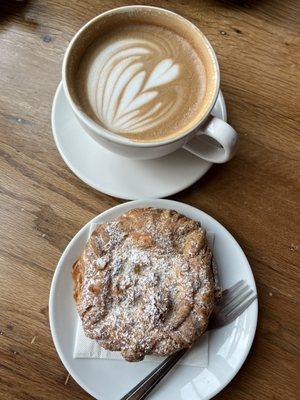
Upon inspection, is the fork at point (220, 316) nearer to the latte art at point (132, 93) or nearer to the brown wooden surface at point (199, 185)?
the brown wooden surface at point (199, 185)

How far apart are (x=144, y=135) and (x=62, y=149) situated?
22cm

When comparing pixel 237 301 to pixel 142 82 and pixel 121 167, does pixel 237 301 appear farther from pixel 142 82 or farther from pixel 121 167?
pixel 142 82

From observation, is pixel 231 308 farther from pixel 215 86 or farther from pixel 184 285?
pixel 215 86

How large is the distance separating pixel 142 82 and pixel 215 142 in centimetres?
21

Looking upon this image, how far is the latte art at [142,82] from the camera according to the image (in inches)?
46.9

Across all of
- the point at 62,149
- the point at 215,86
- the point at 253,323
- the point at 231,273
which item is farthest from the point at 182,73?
the point at 253,323

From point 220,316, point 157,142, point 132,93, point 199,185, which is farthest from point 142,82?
point 220,316

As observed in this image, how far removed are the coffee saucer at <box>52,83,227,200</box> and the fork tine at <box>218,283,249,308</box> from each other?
25 cm

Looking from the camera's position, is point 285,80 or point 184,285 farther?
point 285,80

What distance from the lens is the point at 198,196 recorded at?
132cm

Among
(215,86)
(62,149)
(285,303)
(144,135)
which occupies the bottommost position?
(285,303)

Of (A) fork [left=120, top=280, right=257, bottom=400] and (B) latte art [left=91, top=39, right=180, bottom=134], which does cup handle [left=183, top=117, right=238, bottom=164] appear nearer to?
(B) latte art [left=91, top=39, right=180, bottom=134]

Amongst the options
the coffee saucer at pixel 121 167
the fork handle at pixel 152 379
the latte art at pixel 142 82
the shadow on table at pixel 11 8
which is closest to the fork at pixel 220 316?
the fork handle at pixel 152 379

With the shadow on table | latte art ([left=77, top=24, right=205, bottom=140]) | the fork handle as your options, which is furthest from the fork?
the shadow on table
